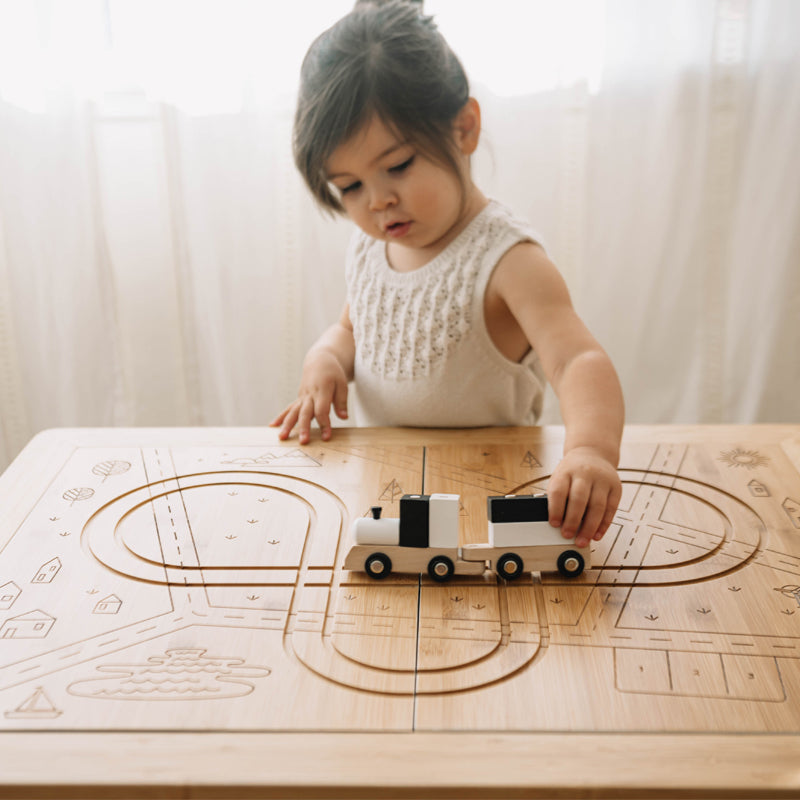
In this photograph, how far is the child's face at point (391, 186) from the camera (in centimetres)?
90

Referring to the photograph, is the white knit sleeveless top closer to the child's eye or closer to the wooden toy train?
the child's eye

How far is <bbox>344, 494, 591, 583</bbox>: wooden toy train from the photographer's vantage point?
66 cm

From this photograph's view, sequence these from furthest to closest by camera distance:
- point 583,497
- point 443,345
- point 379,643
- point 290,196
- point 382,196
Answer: point 290,196 < point 443,345 < point 382,196 < point 583,497 < point 379,643

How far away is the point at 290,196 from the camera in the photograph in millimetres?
1604

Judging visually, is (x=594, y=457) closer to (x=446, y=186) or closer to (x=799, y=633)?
(x=799, y=633)

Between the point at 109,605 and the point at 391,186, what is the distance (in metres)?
0.52

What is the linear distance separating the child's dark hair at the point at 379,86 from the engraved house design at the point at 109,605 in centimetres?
51

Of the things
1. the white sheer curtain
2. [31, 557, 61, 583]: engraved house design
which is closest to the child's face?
[31, 557, 61, 583]: engraved house design

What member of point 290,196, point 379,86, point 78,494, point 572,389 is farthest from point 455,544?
point 290,196

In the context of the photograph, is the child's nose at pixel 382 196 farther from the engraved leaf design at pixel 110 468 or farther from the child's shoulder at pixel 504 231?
the engraved leaf design at pixel 110 468

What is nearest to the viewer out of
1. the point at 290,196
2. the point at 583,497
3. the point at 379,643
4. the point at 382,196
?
the point at 379,643

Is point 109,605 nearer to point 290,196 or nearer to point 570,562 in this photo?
point 570,562

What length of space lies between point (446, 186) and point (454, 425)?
11.1 inches

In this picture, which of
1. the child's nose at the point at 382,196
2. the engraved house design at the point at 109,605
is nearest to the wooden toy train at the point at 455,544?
the engraved house design at the point at 109,605
